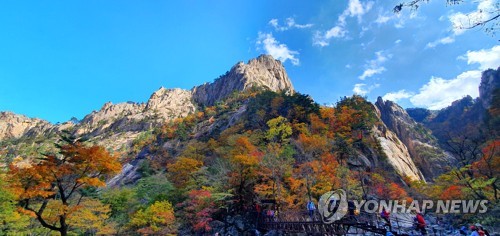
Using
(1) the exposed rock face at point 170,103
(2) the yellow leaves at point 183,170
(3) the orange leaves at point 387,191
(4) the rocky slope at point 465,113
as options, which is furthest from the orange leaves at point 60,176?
(1) the exposed rock face at point 170,103

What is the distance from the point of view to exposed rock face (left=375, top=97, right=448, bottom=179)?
61091 mm

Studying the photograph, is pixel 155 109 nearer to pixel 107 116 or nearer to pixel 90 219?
pixel 107 116

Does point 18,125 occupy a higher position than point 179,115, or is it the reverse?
point 18,125

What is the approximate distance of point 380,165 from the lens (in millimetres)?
38562

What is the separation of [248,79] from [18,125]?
5039 inches

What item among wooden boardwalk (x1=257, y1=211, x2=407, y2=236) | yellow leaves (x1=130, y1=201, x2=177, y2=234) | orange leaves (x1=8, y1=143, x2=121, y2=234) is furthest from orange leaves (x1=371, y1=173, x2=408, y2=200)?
orange leaves (x1=8, y1=143, x2=121, y2=234)

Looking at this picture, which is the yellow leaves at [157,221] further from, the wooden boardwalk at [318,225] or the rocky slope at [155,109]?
the rocky slope at [155,109]

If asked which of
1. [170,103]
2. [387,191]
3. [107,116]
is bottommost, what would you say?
[387,191]

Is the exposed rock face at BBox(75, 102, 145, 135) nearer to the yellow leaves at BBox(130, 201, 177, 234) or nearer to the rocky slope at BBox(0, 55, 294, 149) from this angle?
the rocky slope at BBox(0, 55, 294, 149)

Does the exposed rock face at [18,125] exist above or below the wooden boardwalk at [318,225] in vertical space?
above

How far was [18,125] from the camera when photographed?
143000mm

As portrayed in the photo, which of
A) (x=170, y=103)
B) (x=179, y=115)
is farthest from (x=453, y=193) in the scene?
(x=170, y=103)

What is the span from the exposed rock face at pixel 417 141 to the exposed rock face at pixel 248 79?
34604 millimetres

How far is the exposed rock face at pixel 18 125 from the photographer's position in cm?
13450
